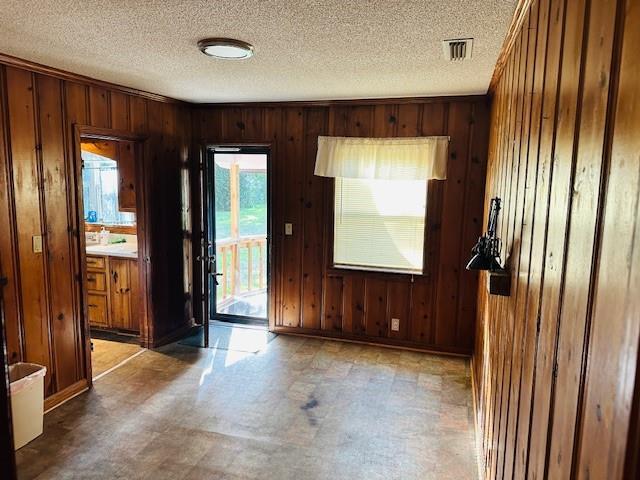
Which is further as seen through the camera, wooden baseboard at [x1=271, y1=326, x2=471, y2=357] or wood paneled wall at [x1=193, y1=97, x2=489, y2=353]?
wooden baseboard at [x1=271, y1=326, x2=471, y2=357]

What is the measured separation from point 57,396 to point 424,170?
11.5 feet

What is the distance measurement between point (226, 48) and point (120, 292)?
3.14m

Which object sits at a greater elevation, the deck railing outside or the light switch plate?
the light switch plate

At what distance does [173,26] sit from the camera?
2219 mm

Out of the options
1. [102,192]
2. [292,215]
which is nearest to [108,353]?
[102,192]

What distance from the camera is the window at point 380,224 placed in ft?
14.0

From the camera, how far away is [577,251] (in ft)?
2.98

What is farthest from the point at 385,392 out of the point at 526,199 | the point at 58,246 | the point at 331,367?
the point at 58,246

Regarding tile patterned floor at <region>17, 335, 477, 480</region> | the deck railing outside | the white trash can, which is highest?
the deck railing outside

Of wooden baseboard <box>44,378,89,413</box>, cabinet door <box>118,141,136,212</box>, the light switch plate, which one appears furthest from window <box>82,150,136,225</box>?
wooden baseboard <box>44,378,89,413</box>

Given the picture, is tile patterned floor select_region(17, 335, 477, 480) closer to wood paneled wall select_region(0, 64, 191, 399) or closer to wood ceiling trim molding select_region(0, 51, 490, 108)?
wood paneled wall select_region(0, 64, 191, 399)

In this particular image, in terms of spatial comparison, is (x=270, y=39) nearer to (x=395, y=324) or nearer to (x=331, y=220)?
(x=331, y=220)

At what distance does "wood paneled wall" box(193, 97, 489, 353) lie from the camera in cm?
409

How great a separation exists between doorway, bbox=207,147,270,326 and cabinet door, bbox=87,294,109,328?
3.63 ft
